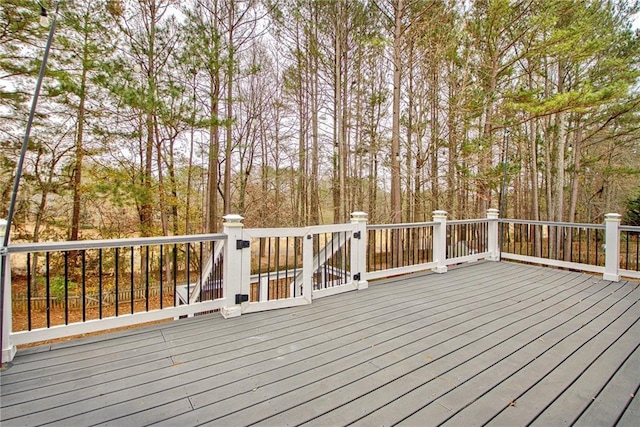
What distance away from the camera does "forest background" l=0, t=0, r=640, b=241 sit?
6957mm

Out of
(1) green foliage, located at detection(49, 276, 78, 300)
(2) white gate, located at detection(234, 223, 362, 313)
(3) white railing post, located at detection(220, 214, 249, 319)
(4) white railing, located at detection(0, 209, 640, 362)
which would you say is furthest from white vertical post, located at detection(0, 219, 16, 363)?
(1) green foliage, located at detection(49, 276, 78, 300)

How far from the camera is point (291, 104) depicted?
36.9 feet

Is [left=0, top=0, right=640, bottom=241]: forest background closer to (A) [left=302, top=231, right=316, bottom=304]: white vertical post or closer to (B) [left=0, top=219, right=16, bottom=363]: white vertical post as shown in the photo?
(A) [left=302, top=231, right=316, bottom=304]: white vertical post

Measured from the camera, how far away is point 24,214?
7.06 m

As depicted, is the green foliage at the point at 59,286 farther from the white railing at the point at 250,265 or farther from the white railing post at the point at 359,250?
the white railing post at the point at 359,250

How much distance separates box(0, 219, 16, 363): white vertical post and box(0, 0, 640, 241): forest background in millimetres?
6068

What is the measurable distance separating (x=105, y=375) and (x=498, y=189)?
389 inches

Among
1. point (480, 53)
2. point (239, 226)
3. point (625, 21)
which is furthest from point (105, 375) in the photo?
point (625, 21)

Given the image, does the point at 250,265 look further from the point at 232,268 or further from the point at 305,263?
the point at 305,263

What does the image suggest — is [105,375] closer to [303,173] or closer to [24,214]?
[24,214]

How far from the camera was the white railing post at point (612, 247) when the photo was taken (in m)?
4.34

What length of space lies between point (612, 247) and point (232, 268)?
5.48m

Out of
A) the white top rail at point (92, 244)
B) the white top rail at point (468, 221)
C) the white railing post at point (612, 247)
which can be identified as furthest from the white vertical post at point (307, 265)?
the white railing post at point (612, 247)

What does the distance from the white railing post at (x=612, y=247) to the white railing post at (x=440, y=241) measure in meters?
2.27
